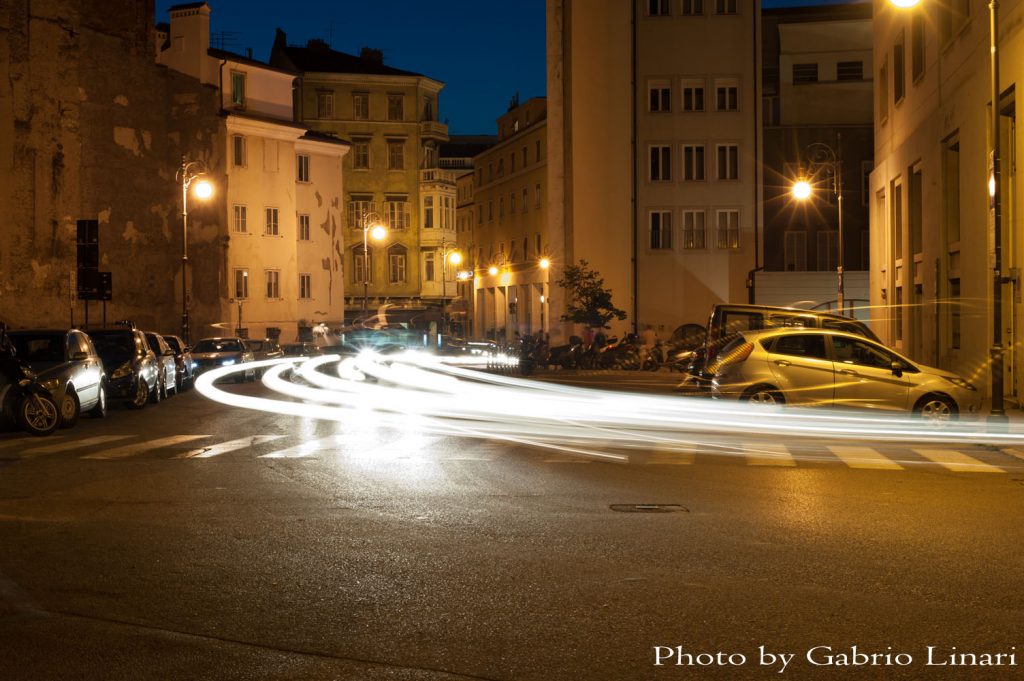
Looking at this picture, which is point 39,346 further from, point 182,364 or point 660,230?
point 660,230

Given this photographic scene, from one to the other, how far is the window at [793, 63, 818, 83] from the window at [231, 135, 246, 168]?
30.5 m

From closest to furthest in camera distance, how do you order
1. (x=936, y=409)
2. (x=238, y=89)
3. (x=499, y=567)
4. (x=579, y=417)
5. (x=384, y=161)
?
(x=499, y=567), (x=936, y=409), (x=579, y=417), (x=238, y=89), (x=384, y=161)

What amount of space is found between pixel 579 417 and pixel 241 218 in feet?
168

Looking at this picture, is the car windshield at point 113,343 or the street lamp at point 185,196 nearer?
the car windshield at point 113,343

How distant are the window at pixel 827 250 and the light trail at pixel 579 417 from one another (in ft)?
109

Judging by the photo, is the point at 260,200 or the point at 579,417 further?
the point at 260,200

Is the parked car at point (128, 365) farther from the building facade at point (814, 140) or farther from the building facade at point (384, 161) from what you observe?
the building facade at point (384, 161)

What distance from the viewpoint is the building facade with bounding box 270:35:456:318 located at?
94250 millimetres

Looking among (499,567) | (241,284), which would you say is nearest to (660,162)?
(241,284)

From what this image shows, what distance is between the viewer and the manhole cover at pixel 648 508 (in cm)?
1091

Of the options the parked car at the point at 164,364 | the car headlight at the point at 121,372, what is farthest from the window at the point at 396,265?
the car headlight at the point at 121,372

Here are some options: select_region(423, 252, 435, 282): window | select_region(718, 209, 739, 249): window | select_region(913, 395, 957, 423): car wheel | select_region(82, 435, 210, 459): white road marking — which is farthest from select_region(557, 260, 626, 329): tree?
select_region(423, 252, 435, 282): window

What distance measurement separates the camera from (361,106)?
312 ft

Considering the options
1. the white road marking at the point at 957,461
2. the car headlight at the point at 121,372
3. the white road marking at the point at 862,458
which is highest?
the car headlight at the point at 121,372
